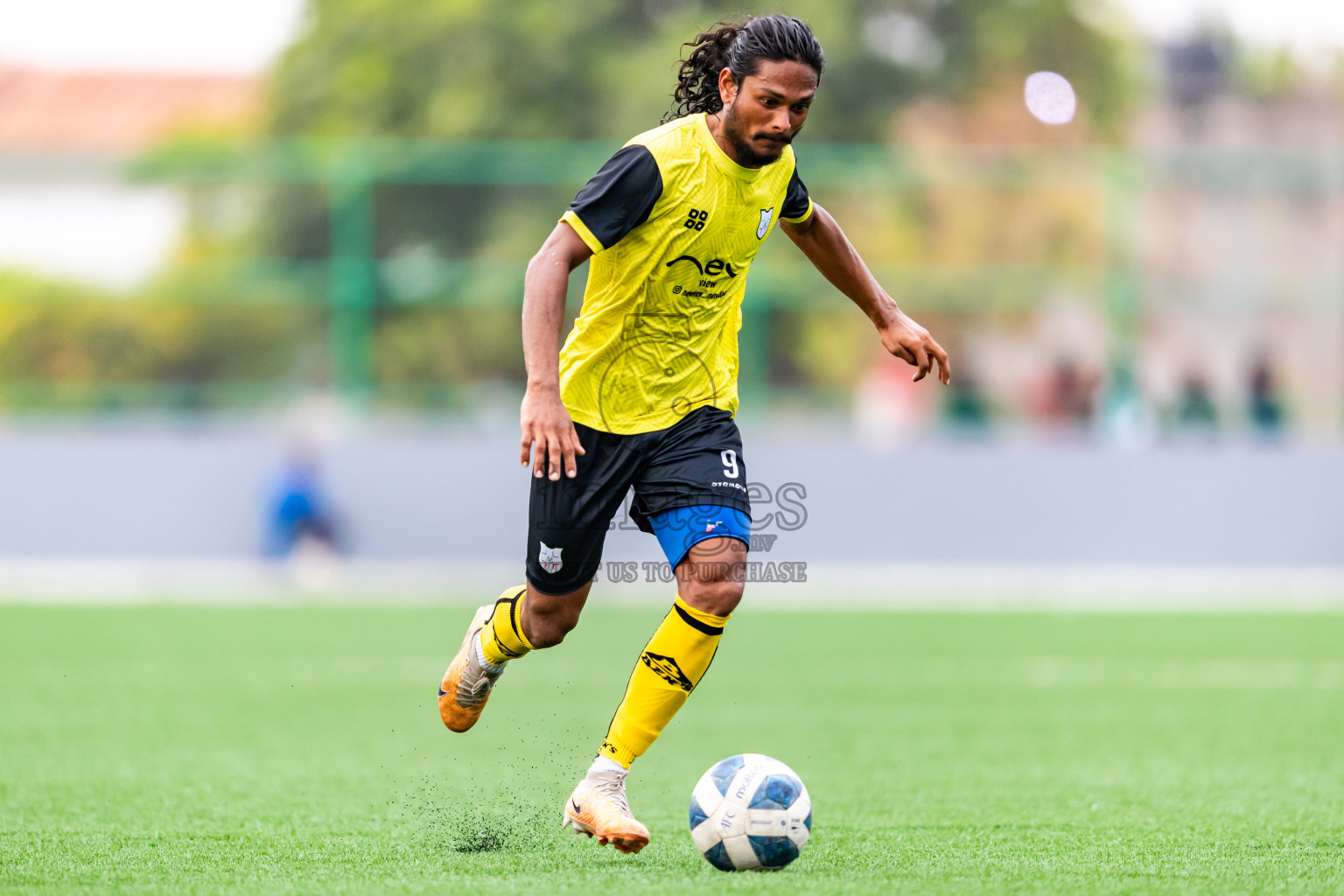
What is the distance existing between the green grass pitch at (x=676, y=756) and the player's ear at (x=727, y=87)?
2347mm

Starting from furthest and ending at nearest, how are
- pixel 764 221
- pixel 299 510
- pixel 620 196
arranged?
1. pixel 299 510
2. pixel 764 221
3. pixel 620 196

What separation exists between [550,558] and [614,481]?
0.34 meters

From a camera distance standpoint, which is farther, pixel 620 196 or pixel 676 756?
pixel 676 756

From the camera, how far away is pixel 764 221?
→ 5.28m

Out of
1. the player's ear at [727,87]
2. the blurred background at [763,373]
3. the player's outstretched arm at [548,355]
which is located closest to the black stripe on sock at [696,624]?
the player's outstretched arm at [548,355]

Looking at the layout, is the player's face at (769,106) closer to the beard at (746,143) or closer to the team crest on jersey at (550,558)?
the beard at (746,143)

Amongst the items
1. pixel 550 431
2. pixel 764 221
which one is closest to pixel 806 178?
pixel 764 221

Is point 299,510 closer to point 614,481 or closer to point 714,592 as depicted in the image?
point 614,481

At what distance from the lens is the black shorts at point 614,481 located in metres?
5.17

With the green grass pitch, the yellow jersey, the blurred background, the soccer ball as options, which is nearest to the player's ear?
the yellow jersey

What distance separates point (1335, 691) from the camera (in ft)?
33.7

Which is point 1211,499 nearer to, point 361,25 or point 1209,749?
point 1209,749

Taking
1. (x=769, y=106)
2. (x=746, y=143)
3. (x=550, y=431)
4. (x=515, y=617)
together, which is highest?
(x=769, y=106)

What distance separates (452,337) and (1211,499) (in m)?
8.92
